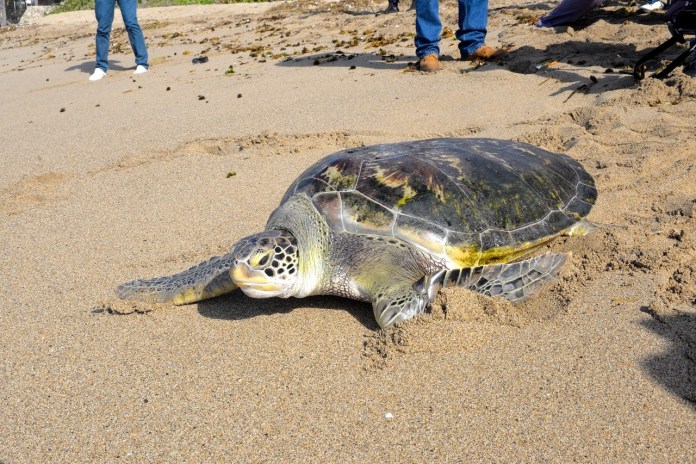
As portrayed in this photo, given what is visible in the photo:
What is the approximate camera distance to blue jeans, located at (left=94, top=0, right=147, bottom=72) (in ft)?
21.8

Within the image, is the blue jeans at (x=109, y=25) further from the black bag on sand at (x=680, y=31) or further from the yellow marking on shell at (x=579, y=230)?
the yellow marking on shell at (x=579, y=230)

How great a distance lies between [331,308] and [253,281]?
1.15 ft

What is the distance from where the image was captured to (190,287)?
2268mm

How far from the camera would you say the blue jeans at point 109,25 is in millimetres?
6648

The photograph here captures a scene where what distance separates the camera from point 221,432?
1.65 metres

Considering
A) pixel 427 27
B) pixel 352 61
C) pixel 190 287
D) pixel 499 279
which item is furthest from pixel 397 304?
pixel 352 61

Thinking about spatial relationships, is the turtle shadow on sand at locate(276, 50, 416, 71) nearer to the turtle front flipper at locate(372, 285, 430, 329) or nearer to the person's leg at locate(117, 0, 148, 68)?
the person's leg at locate(117, 0, 148, 68)

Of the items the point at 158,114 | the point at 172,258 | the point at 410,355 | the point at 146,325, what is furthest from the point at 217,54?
the point at 410,355

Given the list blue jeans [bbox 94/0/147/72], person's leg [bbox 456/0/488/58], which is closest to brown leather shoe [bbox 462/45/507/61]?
person's leg [bbox 456/0/488/58]

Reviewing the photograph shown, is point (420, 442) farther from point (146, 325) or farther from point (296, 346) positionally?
point (146, 325)

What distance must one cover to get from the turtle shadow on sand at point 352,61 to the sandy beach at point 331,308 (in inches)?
14.7

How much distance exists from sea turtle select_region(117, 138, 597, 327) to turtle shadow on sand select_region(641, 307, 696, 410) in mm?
412

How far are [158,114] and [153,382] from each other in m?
3.65

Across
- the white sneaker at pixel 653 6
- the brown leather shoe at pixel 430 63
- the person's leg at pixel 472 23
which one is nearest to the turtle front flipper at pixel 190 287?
the brown leather shoe at pixel 430 63
